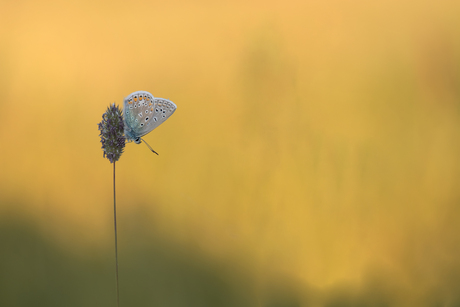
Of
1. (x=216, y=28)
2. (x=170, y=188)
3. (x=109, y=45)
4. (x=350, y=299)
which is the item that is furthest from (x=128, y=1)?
(x=350, y=299)

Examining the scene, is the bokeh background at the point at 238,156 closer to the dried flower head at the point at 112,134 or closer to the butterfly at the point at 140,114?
the butterfly at the point at 140,114

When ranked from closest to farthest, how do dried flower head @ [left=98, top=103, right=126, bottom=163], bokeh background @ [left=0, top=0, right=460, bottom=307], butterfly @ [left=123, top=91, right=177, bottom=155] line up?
dried flower head @ [left=98, top=103, right=126, bottom=163] < butterfly @ [left=123, top=91, right=177, bottom=155] < bokeh background @ [left=0, top=0, right=460, bottom=307]

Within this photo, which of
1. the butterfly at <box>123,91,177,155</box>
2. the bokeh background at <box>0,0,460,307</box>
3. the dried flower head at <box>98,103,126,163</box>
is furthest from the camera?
the bokeh background at <box>0,0,460,307</box>

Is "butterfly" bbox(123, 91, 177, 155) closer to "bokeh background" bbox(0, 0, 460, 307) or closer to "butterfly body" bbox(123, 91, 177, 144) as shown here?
"butterfly body" bbox(123, 91, 177, 144)

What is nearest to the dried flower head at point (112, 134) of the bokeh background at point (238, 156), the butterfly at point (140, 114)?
the butterfly at point (140, 114)

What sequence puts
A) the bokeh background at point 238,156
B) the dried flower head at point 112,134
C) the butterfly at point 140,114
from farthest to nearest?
the bokeh background at point 238,156 → the butterfly at point 140,114 → the dried flower head at point 112,134

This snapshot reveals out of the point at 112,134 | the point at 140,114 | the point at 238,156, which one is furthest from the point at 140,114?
the point at 238,156

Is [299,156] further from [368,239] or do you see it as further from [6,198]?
[6,198]

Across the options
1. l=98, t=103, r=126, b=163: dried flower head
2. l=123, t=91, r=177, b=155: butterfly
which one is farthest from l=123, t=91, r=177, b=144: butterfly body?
l=98, t=103, r=126, b=163: dried flower head
